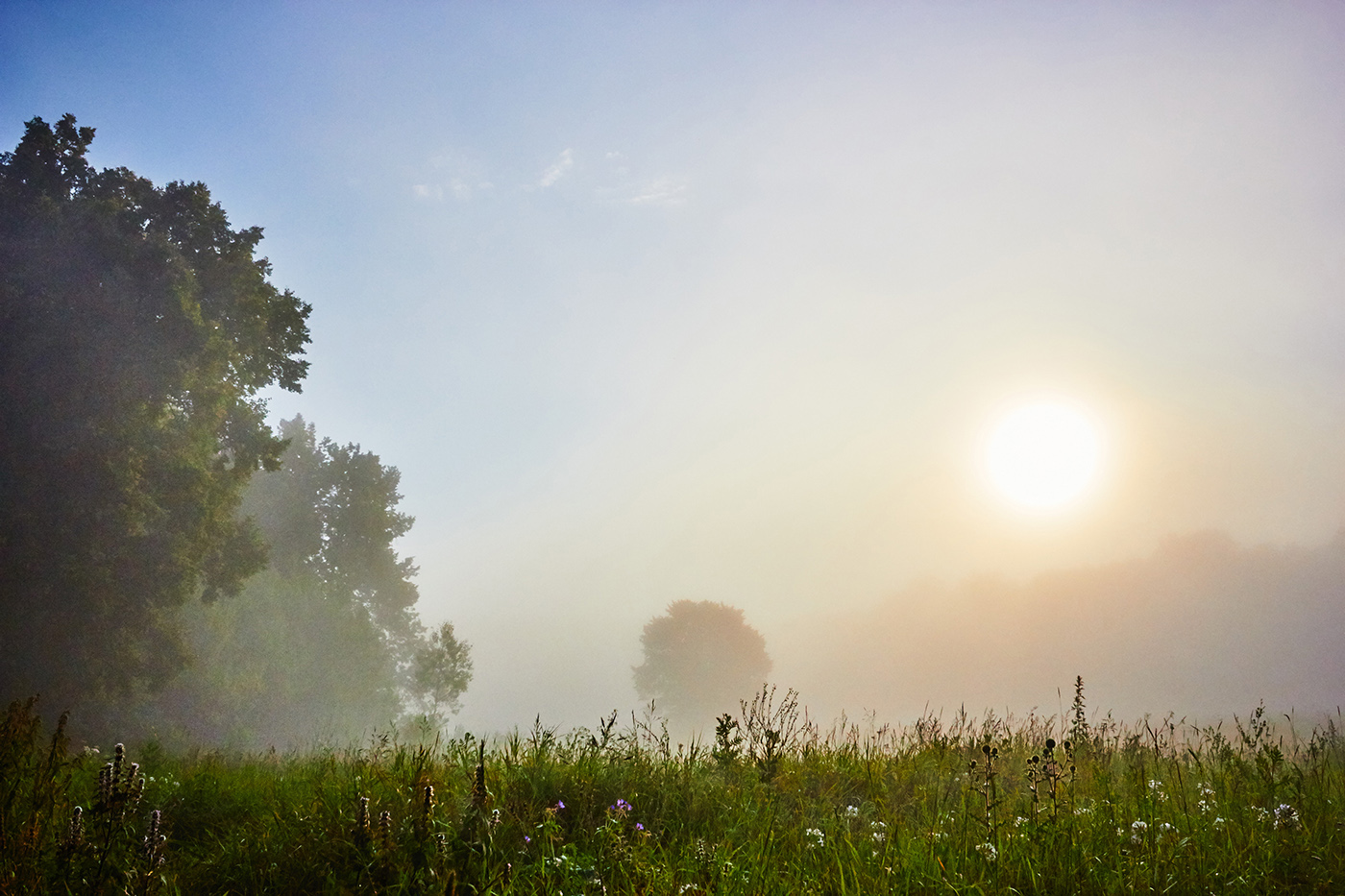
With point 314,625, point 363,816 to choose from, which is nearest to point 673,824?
point 363,816

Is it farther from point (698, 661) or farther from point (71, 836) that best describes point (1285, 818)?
point (698, 661)

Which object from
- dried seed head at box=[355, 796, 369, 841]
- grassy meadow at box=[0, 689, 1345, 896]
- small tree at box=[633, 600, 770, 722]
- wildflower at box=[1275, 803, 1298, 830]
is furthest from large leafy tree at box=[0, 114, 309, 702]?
small tree at box=[633, 600, 770, 722]

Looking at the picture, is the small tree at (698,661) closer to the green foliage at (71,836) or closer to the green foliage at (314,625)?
→ the green foliage at (314,625)

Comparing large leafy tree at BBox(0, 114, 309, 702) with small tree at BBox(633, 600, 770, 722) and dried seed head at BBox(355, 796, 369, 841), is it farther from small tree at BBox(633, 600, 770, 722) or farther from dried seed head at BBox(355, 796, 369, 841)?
small tree at BBox(633, 600, 770, 722)

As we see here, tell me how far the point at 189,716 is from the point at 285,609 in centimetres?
908

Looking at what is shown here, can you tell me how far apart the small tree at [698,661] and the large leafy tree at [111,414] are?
55643 mm

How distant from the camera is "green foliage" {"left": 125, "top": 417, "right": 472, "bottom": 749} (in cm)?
3294

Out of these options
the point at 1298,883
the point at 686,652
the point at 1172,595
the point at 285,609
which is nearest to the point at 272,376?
the point at 285,609

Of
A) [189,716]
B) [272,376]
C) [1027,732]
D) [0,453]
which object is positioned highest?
[272,376]

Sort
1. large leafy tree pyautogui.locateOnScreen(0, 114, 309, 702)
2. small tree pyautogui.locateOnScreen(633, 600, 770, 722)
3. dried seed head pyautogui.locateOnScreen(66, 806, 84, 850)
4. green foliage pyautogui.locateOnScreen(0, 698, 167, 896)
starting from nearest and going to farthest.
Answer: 1. green foliage pyautogui.locateOnScreen(0, 698, 167, 896)
2. dried seed head pyautogui.locateOnScreen(66, 806, 84, 850)
3. large leafy tree pyautogui.locateOnScreen(0, 114, 309, 702)
4. small tree pyautogui.locateOnScreen(633, 600, 770, 722)

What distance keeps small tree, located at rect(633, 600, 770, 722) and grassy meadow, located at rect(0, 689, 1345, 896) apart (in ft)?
223

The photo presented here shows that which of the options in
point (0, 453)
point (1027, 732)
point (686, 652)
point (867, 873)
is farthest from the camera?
point (686, 652)

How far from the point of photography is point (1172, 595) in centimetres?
7438

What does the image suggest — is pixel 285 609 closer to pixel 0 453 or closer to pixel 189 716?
pixel 189 716
